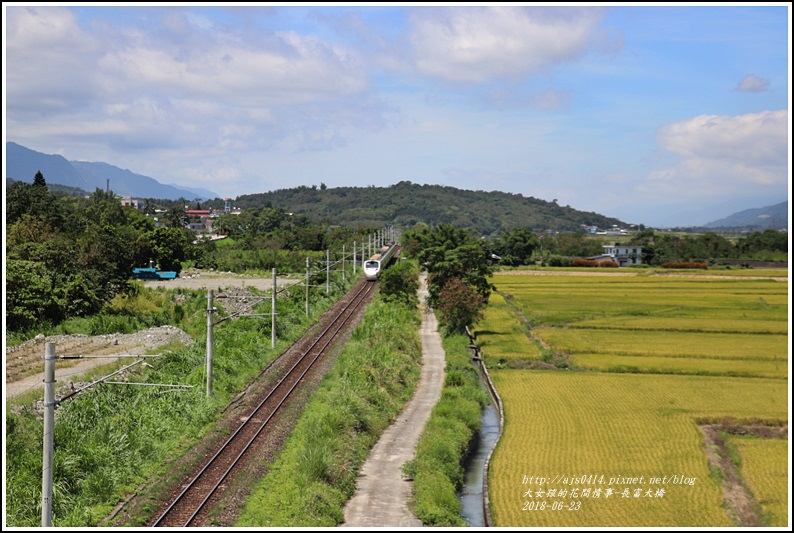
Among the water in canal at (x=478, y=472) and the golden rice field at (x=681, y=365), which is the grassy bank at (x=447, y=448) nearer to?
the water in canal at (x=478, y=472)

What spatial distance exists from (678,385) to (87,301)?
38214 mm

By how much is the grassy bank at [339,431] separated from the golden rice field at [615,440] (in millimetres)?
4687

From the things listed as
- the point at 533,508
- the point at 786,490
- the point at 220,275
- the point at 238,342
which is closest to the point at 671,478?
the point at 786,490

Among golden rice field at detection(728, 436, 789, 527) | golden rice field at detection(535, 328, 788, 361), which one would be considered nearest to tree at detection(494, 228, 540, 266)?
golden rice field at detection(535, 328, 788, 361)

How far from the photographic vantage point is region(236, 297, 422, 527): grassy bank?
20.2 m

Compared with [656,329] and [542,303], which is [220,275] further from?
[656,329]

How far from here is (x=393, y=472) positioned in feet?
80.5

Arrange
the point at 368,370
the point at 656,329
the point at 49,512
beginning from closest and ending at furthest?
the point at 49,512, the point at 368,370, the point at 656,329

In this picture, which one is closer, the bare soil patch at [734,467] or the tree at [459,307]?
the bare soil patch at [734,467]

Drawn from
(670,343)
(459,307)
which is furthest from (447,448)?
(670,343)

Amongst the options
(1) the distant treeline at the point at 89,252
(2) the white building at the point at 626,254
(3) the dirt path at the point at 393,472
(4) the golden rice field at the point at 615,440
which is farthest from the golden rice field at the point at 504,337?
(2) the white building at the point at 626,254

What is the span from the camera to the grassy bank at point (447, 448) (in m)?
21.2

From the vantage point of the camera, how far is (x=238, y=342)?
1516 inches

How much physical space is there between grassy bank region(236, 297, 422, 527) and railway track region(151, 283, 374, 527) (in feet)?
3.60
